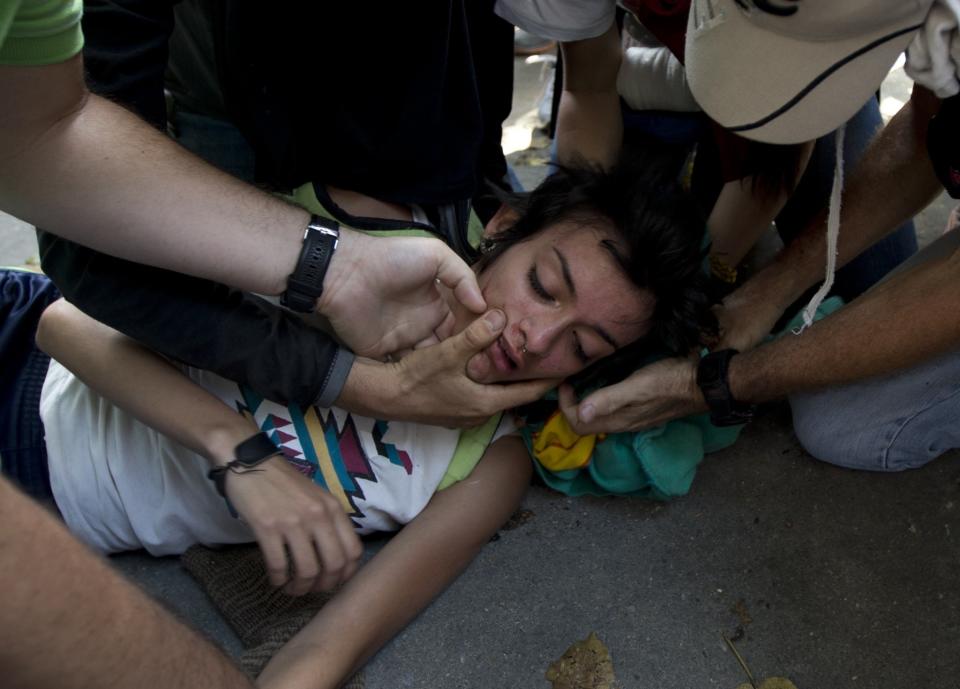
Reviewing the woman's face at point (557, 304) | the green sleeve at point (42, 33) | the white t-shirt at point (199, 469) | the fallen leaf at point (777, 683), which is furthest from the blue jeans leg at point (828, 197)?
the green sleeve at point (42, 33)

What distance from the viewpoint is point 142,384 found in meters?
1.73

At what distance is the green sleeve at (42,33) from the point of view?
3.87ft

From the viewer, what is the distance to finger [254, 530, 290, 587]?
1563mm

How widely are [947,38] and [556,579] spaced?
127cm

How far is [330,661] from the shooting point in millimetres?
1538

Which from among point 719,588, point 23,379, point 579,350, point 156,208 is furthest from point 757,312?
point 23,379

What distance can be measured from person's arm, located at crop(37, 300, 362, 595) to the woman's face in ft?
1.45

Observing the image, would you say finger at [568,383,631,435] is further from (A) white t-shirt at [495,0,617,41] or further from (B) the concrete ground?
(A) white t-shirt at [495,0,617,41]

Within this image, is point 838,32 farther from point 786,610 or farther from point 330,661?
point 330,661

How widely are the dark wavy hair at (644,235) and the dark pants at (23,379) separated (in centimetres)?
106

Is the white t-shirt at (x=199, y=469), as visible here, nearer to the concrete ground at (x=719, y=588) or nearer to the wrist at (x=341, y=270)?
the concrete ground at (x=719, y=588)

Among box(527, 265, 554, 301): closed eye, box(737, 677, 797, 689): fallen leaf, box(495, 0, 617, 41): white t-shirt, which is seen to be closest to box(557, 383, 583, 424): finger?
box(527, 265, 554, 301): closed eye

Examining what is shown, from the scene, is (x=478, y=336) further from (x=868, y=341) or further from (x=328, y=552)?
(x=868, y=341)

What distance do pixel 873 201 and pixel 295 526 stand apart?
1438 mm
